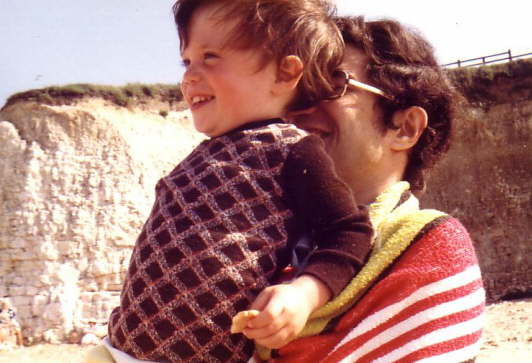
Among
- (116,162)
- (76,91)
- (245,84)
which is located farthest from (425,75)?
(76,91)

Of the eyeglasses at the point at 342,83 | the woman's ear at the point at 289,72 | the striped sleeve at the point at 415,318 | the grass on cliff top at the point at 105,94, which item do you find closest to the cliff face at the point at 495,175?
the grass on cliff top at the point at 105,94

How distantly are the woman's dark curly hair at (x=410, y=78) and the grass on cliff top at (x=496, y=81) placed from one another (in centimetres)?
1599

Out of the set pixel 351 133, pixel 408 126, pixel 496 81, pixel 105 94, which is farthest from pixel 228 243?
pixel 496 81

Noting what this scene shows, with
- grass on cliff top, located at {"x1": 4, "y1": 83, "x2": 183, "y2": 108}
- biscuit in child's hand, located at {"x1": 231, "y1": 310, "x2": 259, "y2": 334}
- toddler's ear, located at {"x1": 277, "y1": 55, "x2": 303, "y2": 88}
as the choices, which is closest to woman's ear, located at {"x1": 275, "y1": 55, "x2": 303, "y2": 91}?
toddler's ear, located at {"x1": 277, "y1": 55, "x2": 303, "y2": 88}

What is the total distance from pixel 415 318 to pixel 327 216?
0.26 metres

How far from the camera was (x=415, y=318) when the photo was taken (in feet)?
4.04

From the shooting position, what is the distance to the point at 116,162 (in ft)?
49.5

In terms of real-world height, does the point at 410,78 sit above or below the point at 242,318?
above

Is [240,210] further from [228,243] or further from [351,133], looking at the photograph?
[351,133]

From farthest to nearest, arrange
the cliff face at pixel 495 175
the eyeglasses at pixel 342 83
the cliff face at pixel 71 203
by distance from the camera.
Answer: the cliff face at pixel 495 175
the cliff face at pixel 71 203
the eyeglasses at pixel 342 83

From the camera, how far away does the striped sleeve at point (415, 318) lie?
121cm

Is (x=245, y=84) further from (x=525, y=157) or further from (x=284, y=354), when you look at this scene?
(x=525, y=157)

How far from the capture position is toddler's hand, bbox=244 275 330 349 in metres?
1.08

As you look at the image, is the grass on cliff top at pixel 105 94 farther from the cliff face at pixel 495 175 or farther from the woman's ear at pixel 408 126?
the woman's ear at pixel 408 126
